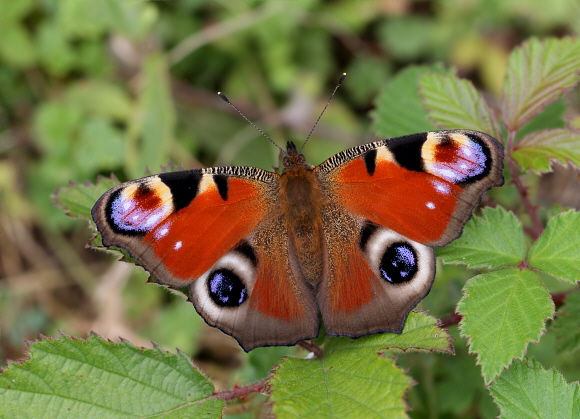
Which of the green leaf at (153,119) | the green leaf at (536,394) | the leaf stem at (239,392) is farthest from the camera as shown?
the green leaf at (153,119)

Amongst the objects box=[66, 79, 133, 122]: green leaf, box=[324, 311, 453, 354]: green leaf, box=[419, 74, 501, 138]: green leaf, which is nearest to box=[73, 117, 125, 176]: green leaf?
box=[66, 79, 133, 122]: green leaf

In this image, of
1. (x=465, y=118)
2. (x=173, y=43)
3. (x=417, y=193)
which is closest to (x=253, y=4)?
(x=173, y=43)

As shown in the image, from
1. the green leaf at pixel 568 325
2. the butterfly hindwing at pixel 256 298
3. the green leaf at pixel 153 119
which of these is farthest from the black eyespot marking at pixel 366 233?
the green leaf at pixel 153 119

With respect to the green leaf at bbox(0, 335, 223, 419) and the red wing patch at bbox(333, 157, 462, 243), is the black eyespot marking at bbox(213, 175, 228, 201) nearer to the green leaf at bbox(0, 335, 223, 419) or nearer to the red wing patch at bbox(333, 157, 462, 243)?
the red wing patch at bbox(333, 157, 462, 243)

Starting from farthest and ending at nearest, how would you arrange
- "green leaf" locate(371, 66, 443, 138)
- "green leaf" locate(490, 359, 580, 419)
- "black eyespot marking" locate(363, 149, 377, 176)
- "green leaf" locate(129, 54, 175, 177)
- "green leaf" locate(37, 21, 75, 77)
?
"green leaf" locate(37, 21, 75, 77)
"green leaf" locate(129, 54, 175, 177)
"green leaf" locate(371, 66, 443, 138)
"black eyespot marking" locate(363, 149, 377, 176)
"green leaf" locate(490, 359, 580, 419)

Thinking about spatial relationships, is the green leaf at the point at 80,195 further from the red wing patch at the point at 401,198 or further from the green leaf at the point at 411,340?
the green leaf at the point at 411,340

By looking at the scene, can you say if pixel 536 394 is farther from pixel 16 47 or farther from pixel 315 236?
pixel 16 47

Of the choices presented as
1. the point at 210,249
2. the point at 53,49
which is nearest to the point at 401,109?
the point at 210,249
